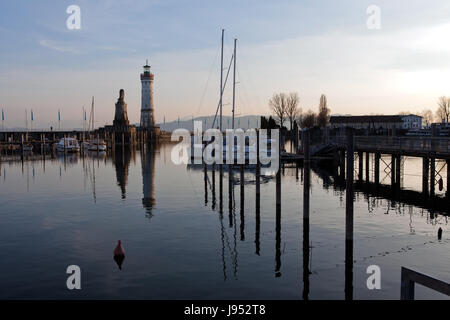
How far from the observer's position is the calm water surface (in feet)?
48.5

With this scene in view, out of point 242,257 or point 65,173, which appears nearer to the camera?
point 242,257

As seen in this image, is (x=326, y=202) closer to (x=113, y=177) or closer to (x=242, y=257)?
(x=242, y=257)

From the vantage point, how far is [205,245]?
20.1 metres

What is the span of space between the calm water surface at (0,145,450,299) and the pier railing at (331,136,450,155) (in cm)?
437

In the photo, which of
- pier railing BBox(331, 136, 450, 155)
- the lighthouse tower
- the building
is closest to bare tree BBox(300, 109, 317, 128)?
the building

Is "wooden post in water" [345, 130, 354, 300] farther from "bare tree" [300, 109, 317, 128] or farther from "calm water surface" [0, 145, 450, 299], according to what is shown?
"bare tree" [300, 109, 317, 128]

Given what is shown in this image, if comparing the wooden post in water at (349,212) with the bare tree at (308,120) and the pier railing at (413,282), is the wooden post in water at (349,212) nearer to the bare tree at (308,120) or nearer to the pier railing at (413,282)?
the pier railing at (413,282)

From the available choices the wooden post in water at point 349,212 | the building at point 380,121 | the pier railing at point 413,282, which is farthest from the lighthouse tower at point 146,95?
the pier railing at point 413,282

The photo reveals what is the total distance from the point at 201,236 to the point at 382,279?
30.8ft

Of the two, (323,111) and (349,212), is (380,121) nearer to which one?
(323,111)

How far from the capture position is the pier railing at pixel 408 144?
3021cm

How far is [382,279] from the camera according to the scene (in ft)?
50.1

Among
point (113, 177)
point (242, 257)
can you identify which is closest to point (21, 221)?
point (242, 257)

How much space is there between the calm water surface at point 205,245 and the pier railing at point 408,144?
4.37m
